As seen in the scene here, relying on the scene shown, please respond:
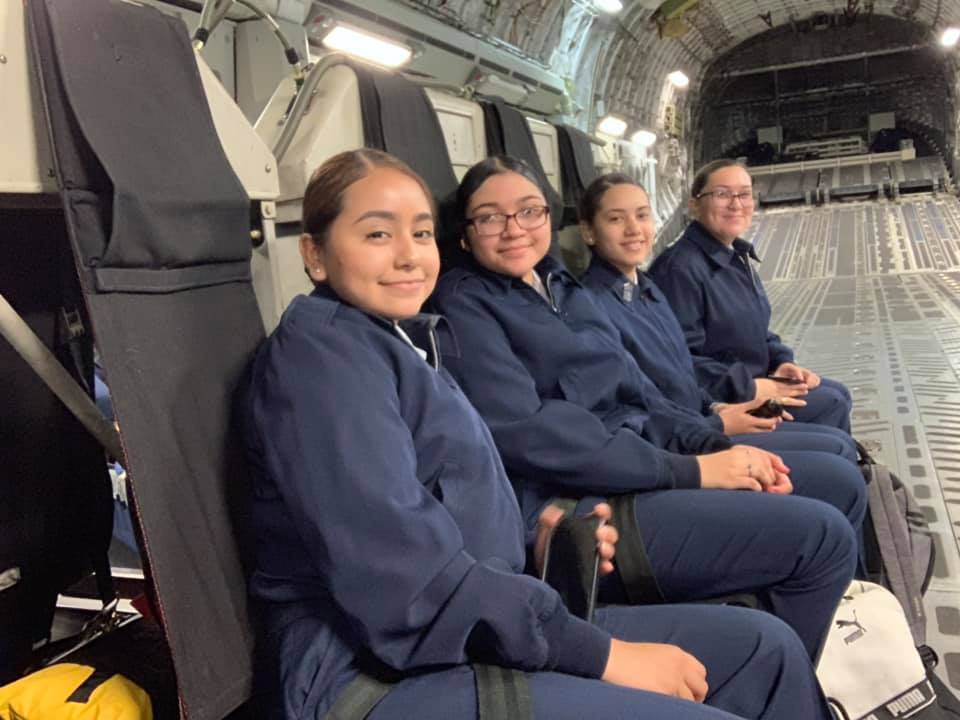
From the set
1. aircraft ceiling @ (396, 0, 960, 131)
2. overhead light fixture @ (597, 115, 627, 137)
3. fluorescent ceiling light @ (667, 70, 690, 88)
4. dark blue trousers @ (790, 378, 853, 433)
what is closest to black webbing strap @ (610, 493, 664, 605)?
dark blue trousers @ (790, 378, 853, 433)

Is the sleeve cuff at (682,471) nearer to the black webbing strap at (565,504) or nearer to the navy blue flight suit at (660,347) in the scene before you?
the black webbing strap at (565,504)

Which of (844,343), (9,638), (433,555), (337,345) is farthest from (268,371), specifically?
(844,343)

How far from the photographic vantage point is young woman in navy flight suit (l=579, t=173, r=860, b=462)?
2693 mm

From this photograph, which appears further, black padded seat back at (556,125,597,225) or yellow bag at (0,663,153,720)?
black padded seat back at (556,125,597,225)

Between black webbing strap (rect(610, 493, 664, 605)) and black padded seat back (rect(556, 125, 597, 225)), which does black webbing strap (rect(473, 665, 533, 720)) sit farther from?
black padded seat back (rect(556, 125, 597, 225))

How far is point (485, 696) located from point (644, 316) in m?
1.76

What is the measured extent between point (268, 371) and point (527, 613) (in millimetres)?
566

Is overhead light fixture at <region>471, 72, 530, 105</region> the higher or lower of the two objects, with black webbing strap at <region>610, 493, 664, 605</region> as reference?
higher

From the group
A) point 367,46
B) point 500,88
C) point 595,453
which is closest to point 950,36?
point 500,88

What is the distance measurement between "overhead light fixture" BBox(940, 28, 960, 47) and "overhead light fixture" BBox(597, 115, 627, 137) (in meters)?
5.48

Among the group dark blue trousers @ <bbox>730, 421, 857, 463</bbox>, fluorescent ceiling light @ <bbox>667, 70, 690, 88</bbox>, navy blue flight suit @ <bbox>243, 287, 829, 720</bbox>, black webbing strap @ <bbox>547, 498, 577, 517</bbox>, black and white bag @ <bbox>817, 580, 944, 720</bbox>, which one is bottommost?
black and white bag @ <bbox>817, 580, 944, 720</bbox>

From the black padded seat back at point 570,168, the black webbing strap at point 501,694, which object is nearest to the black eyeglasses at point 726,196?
the black padded seat back at point 570,168

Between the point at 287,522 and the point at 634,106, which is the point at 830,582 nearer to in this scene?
the point at 287,522

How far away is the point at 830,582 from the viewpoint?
78.5 inches
